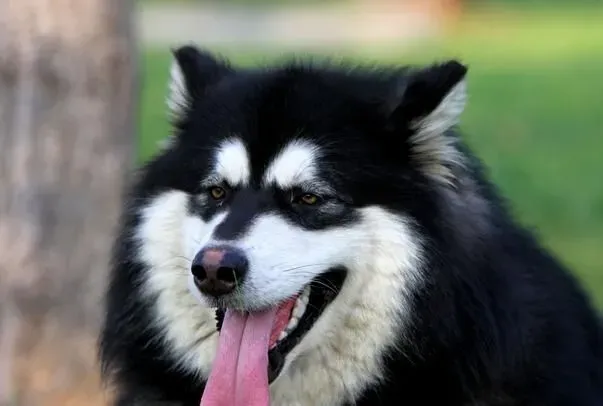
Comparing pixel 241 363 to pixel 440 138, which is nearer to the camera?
pixel 241 363

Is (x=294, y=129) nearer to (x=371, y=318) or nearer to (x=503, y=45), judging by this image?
(x=371, y=318)

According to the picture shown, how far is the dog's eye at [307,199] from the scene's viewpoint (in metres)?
4.18

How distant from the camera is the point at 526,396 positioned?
4430 mm

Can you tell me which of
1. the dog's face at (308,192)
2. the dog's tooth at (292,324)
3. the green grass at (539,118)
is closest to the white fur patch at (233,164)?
the dog's face at (308,192)

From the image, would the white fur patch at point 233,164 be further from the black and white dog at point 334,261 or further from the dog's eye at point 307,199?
the dog's eye at point 307,199

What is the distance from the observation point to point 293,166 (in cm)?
419

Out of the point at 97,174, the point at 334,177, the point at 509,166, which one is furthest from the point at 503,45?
the point at 334,177

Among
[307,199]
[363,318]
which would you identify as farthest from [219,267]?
[363,318]

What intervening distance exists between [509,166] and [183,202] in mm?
7924

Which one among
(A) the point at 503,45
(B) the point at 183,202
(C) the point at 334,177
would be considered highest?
(C) the point at 334,177

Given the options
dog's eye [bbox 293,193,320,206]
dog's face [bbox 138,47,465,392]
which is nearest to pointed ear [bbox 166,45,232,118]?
dog's face [bbox 138,47,465,392]

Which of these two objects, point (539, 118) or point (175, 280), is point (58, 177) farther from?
point (539, 118)

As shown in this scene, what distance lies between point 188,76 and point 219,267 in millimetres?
1063

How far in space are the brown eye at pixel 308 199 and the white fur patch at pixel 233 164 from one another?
0.71 feet
